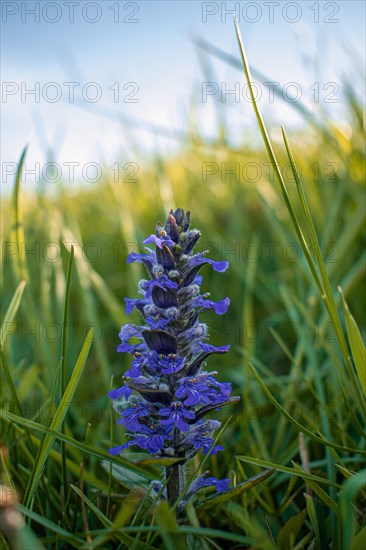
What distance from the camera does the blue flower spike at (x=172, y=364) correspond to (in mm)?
1306

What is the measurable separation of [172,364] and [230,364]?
5.55ft

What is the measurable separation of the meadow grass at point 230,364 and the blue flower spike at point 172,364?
0.07 m

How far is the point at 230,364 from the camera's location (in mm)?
2936

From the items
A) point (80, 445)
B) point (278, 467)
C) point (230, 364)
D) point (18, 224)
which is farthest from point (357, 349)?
point (230, 364)

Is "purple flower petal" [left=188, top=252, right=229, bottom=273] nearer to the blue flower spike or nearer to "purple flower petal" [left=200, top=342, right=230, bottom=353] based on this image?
the blue flower spike

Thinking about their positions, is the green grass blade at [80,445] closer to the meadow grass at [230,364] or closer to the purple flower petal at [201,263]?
the meadow grass at [230,364]

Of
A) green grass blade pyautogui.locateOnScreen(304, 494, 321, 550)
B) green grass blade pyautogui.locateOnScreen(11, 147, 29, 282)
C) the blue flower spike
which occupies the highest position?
green grass blade pyautogui.locateOnScreen(11, 147, 29, 282)

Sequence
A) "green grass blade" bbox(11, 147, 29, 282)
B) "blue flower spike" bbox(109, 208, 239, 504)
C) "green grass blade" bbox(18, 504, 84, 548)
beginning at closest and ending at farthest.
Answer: "green grass blade" bbox(18, 504, 84, 548)
"blue flower spike" bbox(109, 208, 239, 504)
"green grass blade" bbox(11, 147, 29, 282)

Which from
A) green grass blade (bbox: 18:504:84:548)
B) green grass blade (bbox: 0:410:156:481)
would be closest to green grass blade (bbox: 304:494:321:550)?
green grass blade (bbox: 0:410:156:481)

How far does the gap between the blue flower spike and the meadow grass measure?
2.7 inches

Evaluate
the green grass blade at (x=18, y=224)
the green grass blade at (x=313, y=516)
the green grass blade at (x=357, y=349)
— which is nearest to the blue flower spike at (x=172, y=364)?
the green grass blade at (x=313, y=516)

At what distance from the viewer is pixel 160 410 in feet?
4.19

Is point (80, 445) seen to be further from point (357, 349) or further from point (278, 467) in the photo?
point (357, 349)

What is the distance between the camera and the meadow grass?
52.4 inches
